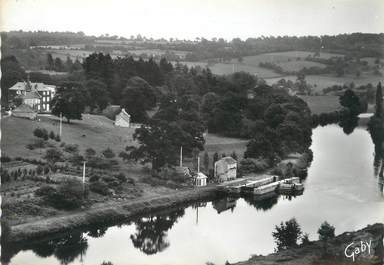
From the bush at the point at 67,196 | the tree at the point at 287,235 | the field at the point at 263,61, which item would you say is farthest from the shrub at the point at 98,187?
the field at the point at 263,61

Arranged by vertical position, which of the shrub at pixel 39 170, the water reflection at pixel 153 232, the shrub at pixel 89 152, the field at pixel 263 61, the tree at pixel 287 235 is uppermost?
the field at pixel 263 61

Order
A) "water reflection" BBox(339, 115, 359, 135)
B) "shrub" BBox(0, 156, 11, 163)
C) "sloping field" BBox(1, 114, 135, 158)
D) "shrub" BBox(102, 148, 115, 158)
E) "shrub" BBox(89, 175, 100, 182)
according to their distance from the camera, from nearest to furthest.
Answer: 1. "shrub" BBox(0, 156, 11, 163)
2. "sloping field" BBox(1, 114, 135, 158)
3. "shrub" BBox(89, 175, 100, 182)
4. "shrub" BBox(102, 148, 115, 158)
5. "water reflection" BBox(339, 115, 359, 135)

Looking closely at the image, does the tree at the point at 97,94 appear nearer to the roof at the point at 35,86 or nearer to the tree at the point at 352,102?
the roof at the point at 35,86

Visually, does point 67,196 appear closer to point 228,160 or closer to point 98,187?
point 98,187

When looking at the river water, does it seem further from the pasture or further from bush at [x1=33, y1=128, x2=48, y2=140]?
bush at [x1=33, y1=128, x2=48, y2=140]

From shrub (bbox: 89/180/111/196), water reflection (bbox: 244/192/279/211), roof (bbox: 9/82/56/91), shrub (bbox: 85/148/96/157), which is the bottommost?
water reflection (bbox: 244/192/279/211)

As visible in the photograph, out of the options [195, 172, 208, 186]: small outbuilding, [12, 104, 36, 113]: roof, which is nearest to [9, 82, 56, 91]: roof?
[12, 104, 36, 113]: roof
